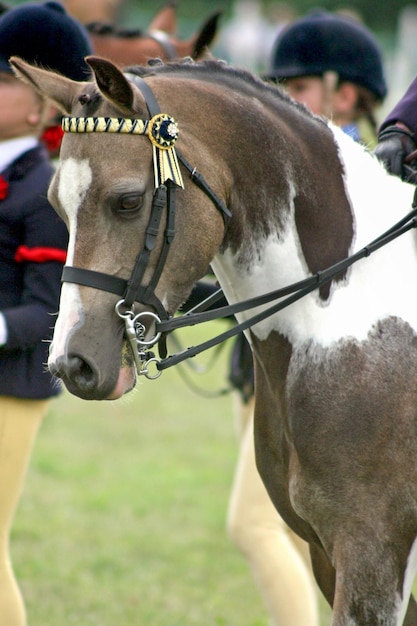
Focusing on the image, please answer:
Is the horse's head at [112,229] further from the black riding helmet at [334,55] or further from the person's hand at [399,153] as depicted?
the black riding helmet at [334,55]

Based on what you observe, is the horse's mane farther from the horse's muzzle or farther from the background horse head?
the background horse head

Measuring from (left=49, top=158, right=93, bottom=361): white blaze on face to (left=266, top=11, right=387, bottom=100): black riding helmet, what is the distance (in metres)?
2.68

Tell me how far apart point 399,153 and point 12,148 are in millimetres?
1500

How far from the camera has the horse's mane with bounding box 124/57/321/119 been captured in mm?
2977

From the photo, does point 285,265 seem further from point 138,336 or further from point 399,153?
point 399,153

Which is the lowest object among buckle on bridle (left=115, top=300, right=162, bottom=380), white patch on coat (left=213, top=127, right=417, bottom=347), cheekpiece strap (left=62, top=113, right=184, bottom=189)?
buckle on bridle (left=115, top=300, right=162, bottom=380)

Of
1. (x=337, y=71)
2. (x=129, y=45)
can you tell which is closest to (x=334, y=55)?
(x=337, y=71)

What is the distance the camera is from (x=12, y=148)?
12.8 ft

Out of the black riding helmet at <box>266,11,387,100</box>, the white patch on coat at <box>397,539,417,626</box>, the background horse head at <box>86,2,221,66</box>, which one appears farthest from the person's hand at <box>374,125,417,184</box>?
the background horse head at <box>86,2,221,66</box>

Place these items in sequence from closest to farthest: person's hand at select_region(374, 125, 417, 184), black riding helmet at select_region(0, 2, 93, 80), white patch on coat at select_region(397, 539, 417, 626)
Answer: white patch on coat at select_region(397, 539, 417, 626), person's hand at select_region(374, 125, 417, 184), black riding helmet at select_region(0, 2, 93, 80)

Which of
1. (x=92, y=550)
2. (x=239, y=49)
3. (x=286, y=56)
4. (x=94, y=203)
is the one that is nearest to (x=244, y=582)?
(x=92, y=550)

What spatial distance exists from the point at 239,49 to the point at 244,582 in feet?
64.9

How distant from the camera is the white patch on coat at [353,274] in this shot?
2.93 m

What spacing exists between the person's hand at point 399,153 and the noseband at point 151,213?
0.83 m
